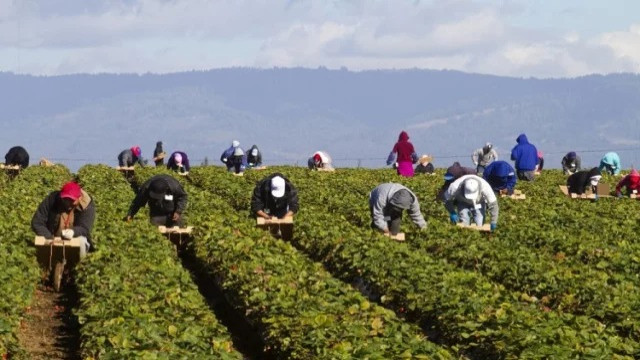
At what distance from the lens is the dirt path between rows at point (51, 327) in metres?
16.5

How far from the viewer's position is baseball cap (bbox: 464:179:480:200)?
26703 millimetres

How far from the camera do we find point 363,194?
37844 mm

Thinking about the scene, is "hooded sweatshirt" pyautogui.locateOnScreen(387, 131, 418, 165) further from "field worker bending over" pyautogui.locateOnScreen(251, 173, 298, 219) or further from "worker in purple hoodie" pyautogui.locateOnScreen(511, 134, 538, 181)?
"field worker bending over" pyautogui.locateOnScreen(251, 173, 298, 219)

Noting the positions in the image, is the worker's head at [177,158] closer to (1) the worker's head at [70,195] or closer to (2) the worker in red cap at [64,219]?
(2) the worker in red cap at [64,219]

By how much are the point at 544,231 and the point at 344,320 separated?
1163 centimetres

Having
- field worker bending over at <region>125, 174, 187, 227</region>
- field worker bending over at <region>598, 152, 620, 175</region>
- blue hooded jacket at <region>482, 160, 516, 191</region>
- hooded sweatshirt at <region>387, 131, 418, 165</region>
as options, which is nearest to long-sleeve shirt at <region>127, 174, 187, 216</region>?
field worker bending over at <region>125, 174, 187, 227</region>

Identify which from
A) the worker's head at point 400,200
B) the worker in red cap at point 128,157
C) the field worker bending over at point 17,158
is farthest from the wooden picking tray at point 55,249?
the field worker bending over at point 17,158

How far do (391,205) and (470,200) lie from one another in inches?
114

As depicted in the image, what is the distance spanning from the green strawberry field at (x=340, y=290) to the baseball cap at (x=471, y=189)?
0.97m

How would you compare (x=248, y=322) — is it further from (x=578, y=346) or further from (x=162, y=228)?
(x=162, y=228)

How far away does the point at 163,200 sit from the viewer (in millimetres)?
25438

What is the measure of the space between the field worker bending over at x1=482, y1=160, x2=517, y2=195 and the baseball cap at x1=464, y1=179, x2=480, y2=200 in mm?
8392

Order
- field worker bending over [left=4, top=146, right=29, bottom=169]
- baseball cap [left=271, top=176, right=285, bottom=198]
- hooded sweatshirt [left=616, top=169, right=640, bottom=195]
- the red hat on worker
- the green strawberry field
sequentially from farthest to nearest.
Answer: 1. field worker bending over [left=4, top=146, right=29, bottom=169]
2. hooded sweatshirt [left=616, top=169, right=640, bottom=195]
3. baseball cap [left=271, top=176, right=285, bottom=198]
4. the red hat on worker
5. the green strawberry field

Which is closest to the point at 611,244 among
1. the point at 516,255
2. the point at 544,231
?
the point at 544,231
